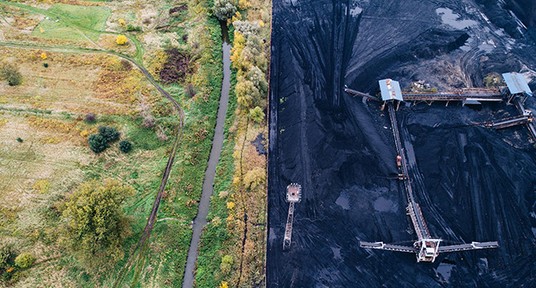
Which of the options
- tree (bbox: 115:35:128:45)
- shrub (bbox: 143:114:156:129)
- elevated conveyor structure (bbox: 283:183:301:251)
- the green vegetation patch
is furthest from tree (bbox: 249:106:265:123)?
the green vegetation patch

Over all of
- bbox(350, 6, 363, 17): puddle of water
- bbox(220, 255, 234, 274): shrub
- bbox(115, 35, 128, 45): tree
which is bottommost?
bbox(220, 255, 234, 274): shrub

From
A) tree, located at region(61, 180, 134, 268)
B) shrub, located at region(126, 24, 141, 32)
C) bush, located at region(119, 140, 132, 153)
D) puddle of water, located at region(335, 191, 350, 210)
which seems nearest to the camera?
tree, located at region(61, 180, 134, 268)

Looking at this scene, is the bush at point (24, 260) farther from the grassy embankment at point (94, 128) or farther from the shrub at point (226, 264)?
the shrub at point (226, 264)

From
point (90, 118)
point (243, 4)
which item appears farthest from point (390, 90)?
point (90, 118)

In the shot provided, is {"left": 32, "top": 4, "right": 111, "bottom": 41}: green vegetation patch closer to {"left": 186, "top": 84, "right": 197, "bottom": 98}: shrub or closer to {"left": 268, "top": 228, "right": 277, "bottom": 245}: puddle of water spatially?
{"left": 186, "top": 84, "right": 197, "bottom": 98}: shrub

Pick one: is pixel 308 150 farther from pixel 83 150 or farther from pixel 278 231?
pixel 83 150

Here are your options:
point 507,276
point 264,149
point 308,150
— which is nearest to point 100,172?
point 264,149

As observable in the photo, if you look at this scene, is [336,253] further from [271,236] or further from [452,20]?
[452,20]
